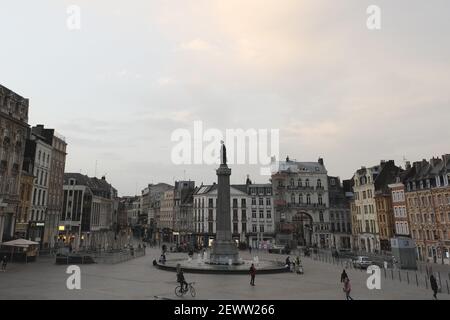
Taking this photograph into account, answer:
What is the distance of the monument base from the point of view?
4141 cm

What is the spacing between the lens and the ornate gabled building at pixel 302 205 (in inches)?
3728

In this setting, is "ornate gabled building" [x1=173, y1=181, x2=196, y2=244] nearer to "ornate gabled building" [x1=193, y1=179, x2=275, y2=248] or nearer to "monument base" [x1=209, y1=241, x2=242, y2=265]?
"ornate gabled building" [x1=193, y1=179, x2=275, y2=248]

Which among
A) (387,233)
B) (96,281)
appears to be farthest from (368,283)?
(387,233)

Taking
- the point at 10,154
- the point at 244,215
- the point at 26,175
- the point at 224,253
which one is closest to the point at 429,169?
the point at 224,253

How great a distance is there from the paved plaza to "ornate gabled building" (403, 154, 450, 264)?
101ft

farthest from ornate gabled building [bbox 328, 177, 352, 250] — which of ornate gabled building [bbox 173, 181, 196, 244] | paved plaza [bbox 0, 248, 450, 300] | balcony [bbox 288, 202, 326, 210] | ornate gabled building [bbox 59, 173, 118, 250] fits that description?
paved plaza [bbox 0, 248, 450, 300]

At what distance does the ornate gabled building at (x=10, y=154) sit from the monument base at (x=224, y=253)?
95.5 feet

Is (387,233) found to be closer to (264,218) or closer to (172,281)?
(264,218)

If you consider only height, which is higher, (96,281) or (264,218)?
(264,218)

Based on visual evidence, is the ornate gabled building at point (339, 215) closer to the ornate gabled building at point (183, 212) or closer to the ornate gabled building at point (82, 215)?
the ornate gabled building at point (183, 212)

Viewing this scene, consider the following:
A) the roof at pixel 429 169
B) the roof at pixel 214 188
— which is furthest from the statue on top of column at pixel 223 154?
the roof at pixel 214 188
